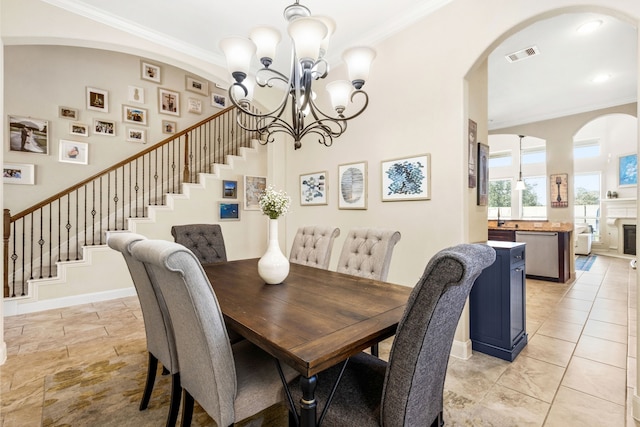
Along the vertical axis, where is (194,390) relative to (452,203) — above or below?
below

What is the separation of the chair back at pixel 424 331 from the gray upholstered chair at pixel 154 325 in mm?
1093

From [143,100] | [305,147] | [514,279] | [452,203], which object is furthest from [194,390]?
[143,100]

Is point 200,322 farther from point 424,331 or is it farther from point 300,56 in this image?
point 300,56

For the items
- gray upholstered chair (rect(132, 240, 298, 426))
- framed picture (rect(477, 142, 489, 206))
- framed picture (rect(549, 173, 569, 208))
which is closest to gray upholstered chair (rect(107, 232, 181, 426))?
gray upholstered chair (rect(132, 240, 298, 426))

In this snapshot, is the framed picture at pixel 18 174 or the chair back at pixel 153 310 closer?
the chair back at pixel 153 310

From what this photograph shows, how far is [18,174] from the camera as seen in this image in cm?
411

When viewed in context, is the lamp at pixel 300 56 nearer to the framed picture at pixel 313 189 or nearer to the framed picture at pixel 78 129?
the framed picture at pixel 313 189

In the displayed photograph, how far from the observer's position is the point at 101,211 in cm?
464

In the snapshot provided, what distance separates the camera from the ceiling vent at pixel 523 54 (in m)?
3.50

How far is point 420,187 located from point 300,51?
1.64 metres

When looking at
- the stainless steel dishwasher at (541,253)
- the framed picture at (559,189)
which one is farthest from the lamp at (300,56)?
the framed picture at (559,189)

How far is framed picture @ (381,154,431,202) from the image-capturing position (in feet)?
8.93

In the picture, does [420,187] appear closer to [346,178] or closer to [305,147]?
[346,178]

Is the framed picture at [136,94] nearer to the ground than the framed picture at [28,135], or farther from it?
farther from it
